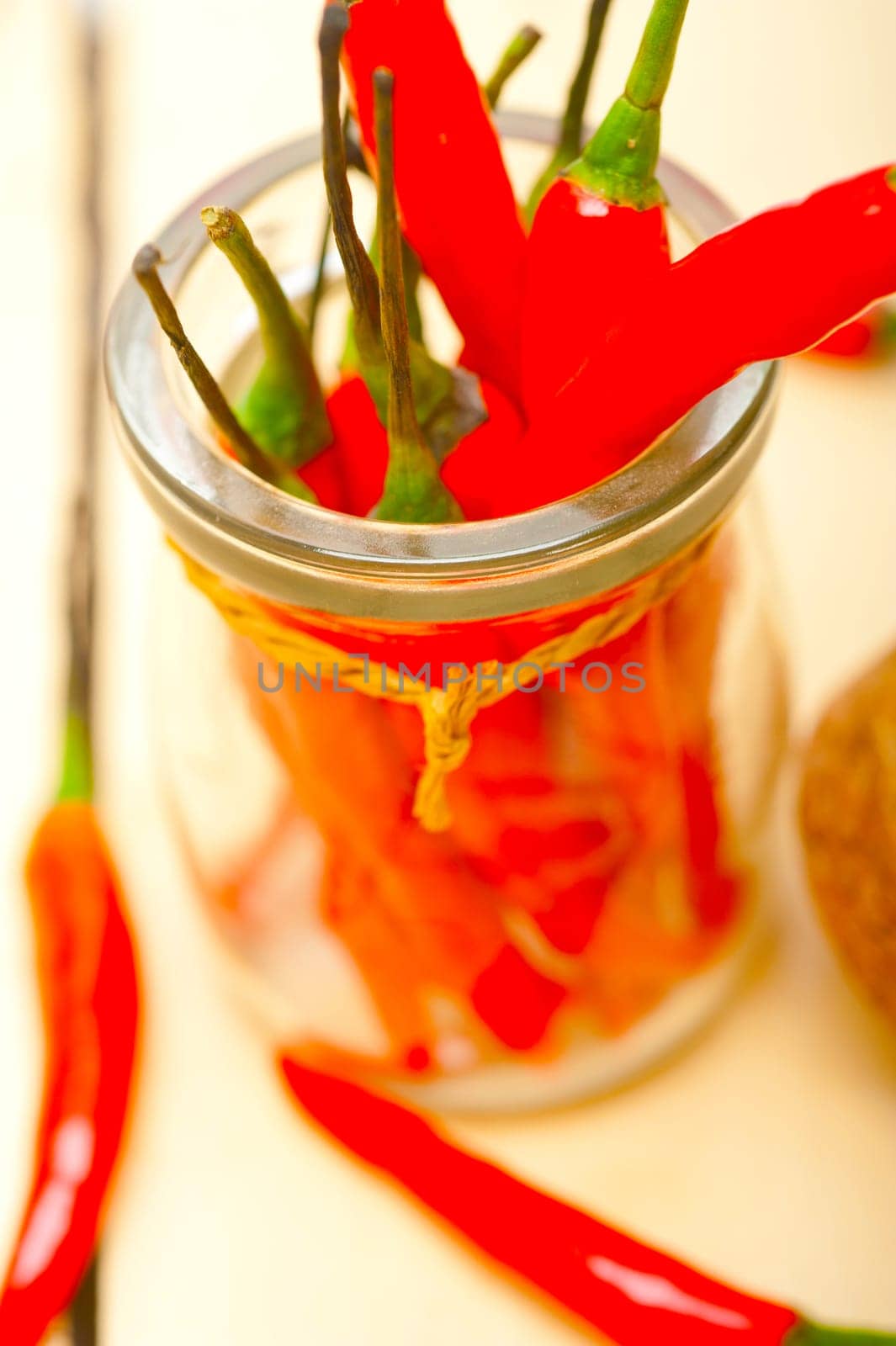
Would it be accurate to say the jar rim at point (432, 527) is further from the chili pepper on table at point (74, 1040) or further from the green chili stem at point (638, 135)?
the chili pepper on table at point (74, 1040)

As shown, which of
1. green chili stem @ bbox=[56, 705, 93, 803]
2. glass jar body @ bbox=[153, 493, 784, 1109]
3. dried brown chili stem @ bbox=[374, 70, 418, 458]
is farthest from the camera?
green chili stem @ bbox=[56, 705, 93, 803]

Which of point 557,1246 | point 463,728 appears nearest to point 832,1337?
point 557,1246

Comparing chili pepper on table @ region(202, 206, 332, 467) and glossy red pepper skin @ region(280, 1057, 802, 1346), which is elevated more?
chili pepper on table @ region(202, 206, 332, 467)

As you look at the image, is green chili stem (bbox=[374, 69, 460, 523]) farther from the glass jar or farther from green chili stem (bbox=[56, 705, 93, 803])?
green chili stem (bbox=[56, 705, 93, 803])

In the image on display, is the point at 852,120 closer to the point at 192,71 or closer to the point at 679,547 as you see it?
the point at 192,71

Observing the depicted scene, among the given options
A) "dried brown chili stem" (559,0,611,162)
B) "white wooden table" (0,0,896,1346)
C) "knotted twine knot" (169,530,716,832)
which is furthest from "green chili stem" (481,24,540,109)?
"white wooden table" (0,0,896,1346)

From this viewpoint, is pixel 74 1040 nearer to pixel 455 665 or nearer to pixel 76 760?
pixel 76 760

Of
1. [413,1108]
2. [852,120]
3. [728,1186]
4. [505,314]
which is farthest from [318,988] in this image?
[852,120]
